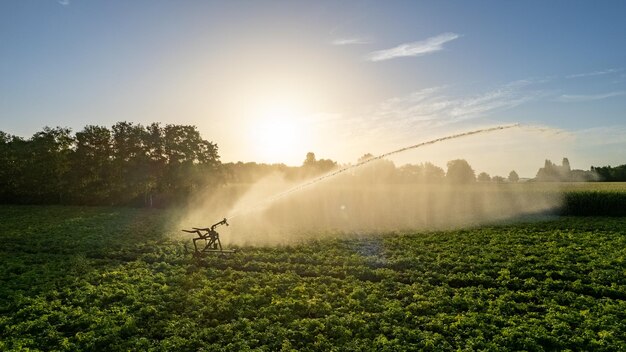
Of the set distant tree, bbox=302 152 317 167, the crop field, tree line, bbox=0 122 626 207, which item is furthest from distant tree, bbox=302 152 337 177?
the crop field

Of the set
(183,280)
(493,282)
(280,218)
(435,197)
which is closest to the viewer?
(493,282)

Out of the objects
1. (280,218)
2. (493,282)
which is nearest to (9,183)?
(280,218)

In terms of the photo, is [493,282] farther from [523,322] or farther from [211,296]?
[211,296]

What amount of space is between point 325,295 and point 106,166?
235 ft

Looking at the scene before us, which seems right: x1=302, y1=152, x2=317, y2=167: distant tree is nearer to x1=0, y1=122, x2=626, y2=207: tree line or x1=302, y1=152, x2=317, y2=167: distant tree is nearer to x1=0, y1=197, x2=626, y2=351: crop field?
x1=0, y1=122, x2=626, y2=207: tree line

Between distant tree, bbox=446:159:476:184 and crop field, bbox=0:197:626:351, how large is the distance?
327 feet

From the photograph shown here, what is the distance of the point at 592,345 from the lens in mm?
14758

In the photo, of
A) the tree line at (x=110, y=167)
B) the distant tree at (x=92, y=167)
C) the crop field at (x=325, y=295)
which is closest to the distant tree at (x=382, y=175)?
the tree line at (x=110, y=167)

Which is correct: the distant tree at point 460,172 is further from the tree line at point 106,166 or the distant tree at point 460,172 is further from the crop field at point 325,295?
the crop field at point 325,295

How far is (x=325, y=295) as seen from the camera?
832 inches

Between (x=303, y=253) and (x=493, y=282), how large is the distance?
572 inches

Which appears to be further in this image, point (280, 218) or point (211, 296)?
point (280, 218)

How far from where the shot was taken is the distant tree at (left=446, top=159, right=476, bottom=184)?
438ft

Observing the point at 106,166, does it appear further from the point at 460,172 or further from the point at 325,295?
the point at 460,172
